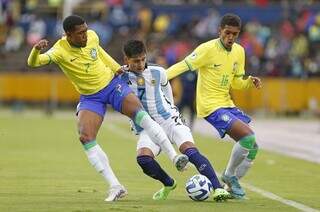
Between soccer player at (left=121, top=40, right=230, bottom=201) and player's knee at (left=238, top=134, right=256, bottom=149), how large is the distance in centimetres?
86

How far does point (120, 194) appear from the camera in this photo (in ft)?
44.4

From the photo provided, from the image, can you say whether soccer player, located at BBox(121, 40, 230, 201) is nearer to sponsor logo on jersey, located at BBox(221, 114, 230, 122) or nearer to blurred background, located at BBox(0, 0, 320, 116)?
sponsor logo on jersey, located at BBox(221, 114, 230, 122)

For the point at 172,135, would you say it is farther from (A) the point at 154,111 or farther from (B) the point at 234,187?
(B) the point at 234,187

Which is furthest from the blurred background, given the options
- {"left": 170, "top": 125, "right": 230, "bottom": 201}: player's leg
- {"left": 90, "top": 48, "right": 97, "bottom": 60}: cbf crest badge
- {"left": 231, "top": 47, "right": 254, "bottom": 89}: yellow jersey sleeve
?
{"left": 170, "top": 125, "right": 230, "bottom": 201}: player's leg

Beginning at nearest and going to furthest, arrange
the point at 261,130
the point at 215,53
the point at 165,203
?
the point at 165,203
the point at 215,53
the point at 261,130

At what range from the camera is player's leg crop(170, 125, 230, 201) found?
13.6m

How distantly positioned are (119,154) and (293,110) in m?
20.9

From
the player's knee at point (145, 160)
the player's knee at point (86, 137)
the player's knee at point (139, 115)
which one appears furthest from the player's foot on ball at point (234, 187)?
the player's knee at point (86, 137)

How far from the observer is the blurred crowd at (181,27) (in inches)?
1699

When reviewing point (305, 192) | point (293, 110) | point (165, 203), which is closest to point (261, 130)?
point (293, 110)

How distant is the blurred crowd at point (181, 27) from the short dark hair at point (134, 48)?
88.3ft

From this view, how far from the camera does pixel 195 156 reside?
1370 centimetres

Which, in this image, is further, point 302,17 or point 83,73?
point 302,17

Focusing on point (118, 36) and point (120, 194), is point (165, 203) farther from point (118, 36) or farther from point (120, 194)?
point (118, 36)
